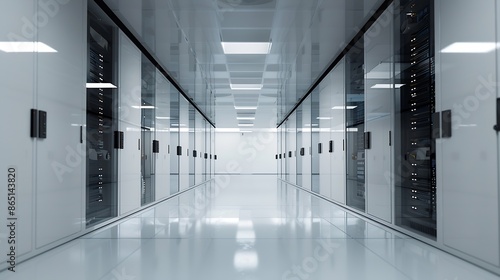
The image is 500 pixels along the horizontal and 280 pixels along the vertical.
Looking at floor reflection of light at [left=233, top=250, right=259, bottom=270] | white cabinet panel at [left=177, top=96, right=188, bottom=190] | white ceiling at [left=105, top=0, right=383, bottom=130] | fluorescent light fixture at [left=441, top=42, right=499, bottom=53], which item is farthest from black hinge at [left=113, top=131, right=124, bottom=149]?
white cabinet panel at [left=177, top=96, right=188, bottom=190]

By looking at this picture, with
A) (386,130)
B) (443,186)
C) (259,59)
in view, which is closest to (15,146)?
(443,186)

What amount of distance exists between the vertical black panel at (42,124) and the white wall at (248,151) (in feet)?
77.6

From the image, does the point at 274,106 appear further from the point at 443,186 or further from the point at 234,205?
the point at 443,186

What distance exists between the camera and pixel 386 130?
5.07m

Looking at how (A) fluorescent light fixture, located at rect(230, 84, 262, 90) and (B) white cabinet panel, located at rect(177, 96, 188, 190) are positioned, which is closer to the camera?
(A) fluorescent light fixture, located at rect(230, 84, 262, 90)

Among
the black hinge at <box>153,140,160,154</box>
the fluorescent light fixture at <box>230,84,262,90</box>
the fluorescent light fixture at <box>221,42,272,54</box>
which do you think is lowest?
the black hinge at <box>153,140,160,154</box>

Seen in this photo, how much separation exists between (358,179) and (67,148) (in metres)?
4.72

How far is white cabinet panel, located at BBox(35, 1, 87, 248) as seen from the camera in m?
3.49

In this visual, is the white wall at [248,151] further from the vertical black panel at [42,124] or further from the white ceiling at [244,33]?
the vertical black panel at [42,124]

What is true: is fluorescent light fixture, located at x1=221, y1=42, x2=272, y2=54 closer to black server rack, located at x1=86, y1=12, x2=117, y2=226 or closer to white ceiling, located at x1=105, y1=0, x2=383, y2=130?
white ceiling, located at x1=105, y1=0, x2=383, y2=130

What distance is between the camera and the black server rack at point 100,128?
4.89m

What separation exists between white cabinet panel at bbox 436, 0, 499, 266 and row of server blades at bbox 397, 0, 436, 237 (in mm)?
433

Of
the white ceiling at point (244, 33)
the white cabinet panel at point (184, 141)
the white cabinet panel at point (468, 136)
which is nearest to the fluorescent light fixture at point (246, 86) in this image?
the white ceiling at point (244, 33)

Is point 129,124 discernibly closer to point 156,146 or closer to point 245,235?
point 156,146
